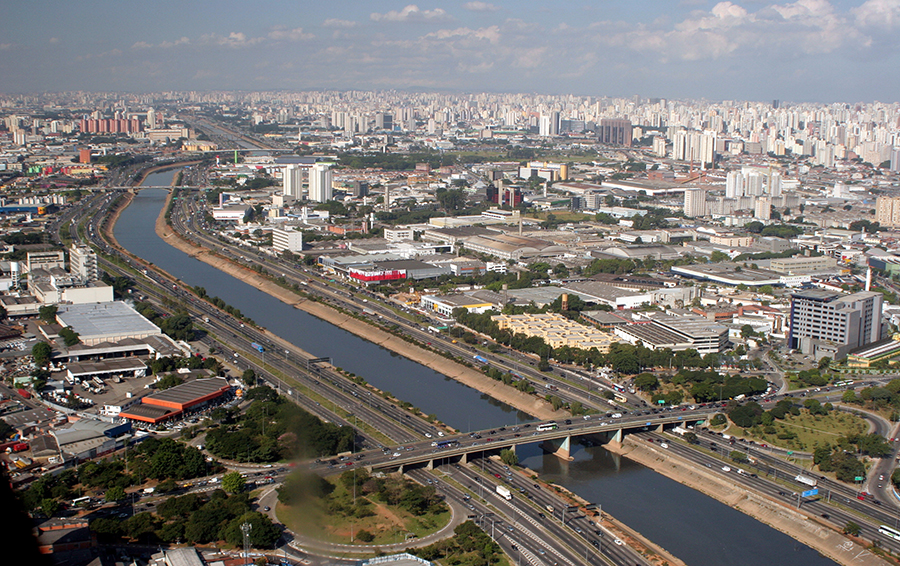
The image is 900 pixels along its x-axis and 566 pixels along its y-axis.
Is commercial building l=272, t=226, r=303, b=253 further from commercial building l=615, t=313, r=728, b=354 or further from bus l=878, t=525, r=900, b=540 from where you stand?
bus l=878, t=525, r=900, b=540

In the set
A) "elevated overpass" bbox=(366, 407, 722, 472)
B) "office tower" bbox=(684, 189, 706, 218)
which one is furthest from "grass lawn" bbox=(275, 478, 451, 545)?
"office tower" bbox=(684, 189, 706, 218)

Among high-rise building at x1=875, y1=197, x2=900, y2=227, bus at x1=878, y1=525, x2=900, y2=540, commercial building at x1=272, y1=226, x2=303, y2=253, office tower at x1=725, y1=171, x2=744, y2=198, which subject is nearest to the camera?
bus at x1=878, y1=525, x2=900, y2=540

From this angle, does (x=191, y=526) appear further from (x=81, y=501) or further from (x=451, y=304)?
(x=451, y=304)

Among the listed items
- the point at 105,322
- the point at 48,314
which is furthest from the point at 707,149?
the point at 48,314

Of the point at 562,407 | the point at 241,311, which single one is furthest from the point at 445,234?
the point at 562,407

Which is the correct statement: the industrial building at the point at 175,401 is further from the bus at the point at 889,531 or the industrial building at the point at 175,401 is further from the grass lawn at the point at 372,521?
the bus at the point at 889,531
